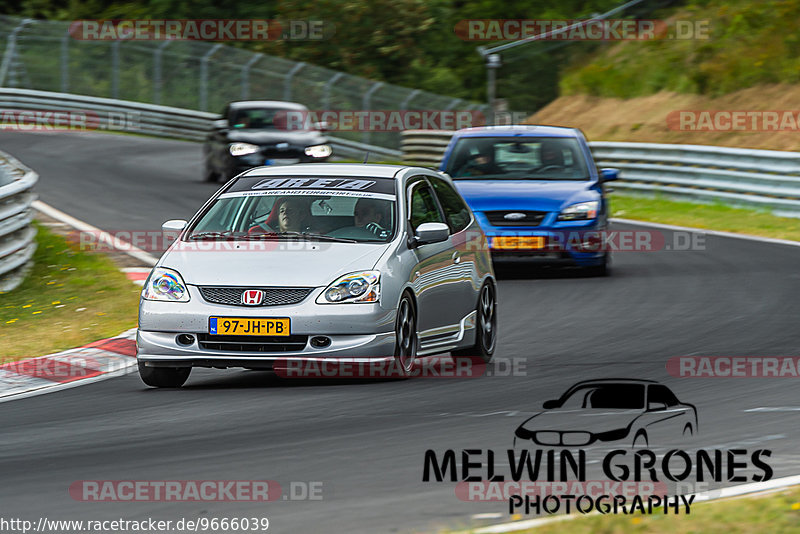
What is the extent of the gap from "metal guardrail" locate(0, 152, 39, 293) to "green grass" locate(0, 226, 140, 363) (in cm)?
14

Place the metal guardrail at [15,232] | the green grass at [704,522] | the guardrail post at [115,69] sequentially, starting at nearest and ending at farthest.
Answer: the green grass at [704,522], the metal guardrail at [15,232], the guardrail post at [115,69]

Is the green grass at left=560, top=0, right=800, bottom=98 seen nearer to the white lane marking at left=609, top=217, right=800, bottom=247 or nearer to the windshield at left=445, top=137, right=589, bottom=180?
the white lane marking at left=609, top=217, right=800, bottom=247

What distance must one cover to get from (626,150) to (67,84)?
22.4m

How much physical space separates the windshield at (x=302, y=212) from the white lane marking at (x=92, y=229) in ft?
21.4

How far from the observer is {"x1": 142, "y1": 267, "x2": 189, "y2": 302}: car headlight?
9.68 meters

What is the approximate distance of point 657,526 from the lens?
18.9 feet

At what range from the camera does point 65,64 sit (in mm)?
44812

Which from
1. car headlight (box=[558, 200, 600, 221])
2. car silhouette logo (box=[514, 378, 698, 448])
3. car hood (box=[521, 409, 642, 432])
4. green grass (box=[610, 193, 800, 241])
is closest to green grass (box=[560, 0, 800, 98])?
green grass (box=[610, 193, 800, 241])

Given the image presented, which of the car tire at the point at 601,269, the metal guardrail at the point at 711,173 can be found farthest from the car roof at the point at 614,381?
the metal guardrail at the point at 711,173

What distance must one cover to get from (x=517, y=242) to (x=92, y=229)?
665cm

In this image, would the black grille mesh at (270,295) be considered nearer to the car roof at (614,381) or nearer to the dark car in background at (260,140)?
the car roof at (614,381)

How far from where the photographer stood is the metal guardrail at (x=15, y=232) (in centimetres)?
1529

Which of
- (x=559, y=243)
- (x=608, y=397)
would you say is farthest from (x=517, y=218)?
(x=608, y=397)

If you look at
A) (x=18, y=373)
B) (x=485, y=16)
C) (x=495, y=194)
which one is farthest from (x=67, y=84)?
(x=18, y=373)
